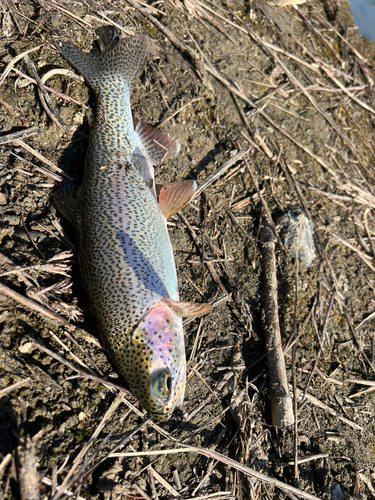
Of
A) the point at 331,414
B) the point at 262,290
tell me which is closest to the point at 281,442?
the point at 331,414

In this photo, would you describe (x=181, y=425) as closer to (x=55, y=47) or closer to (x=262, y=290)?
(x=262, y=290)

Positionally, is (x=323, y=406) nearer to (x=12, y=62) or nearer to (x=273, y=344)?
(x=273, y=344)

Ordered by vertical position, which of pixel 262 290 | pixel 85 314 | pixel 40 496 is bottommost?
pixel 40 496

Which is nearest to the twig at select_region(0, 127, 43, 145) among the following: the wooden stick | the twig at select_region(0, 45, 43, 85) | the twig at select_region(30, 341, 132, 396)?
the twig at select_region(0, 45, 43, 85)

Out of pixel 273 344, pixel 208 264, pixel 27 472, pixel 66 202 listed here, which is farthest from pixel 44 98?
pixel 273 344

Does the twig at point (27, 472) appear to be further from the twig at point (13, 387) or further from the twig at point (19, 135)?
the twig at point (19, 135)
